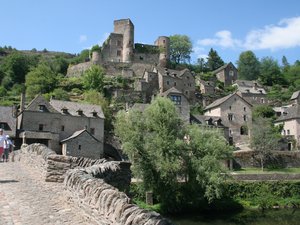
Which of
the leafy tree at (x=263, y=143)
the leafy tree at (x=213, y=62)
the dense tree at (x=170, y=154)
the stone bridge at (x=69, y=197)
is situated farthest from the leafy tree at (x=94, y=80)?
the stone bridge at (x=69, y=197)

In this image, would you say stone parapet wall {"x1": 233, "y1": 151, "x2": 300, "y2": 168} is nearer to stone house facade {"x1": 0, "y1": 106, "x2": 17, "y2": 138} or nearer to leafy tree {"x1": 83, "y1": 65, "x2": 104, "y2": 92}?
stone house facade {"x1": 0, "y1": 106, "x2": 17, "y2": 138}

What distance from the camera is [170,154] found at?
3550 cm

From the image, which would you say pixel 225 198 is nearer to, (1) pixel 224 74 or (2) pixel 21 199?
(2) pixel 21 199

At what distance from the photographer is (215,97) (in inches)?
3334

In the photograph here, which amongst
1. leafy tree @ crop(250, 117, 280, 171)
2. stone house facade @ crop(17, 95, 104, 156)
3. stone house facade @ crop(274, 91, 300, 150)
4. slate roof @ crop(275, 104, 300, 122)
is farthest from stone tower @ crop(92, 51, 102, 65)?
leafy tree @ crop(250, 117, 280, 171)

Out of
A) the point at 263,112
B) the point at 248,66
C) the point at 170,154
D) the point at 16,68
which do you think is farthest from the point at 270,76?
the point at 170,154

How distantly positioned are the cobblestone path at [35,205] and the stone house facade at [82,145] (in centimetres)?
3298

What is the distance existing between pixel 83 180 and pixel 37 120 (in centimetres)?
4134

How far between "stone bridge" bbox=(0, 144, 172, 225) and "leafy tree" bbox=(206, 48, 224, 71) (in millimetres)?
104773

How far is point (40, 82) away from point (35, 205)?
71.4 meters

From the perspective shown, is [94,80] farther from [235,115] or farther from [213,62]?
[213,62]

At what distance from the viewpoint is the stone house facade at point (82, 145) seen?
4734cm

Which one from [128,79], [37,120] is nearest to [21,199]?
[37,120]

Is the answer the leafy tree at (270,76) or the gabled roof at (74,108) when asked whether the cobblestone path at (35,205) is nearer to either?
the gabled roof at (74,108)
